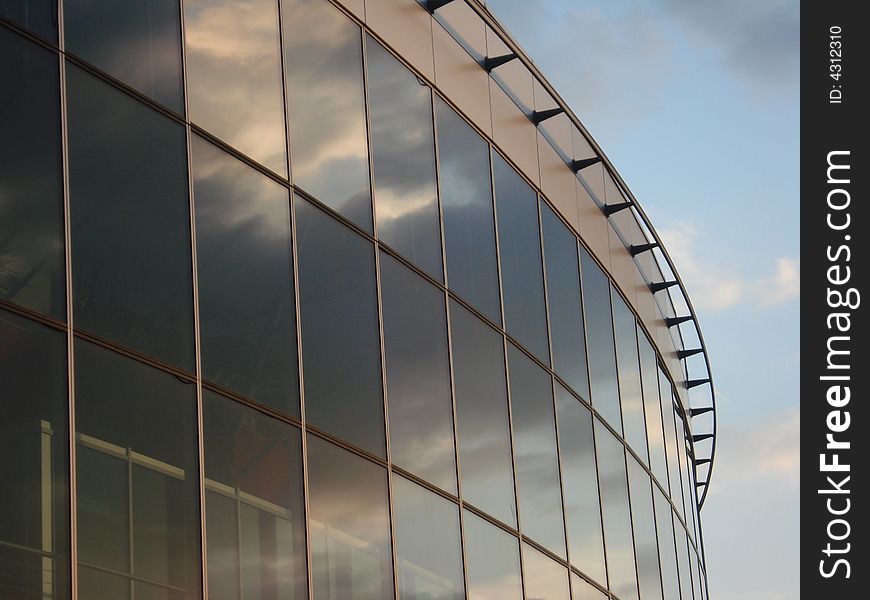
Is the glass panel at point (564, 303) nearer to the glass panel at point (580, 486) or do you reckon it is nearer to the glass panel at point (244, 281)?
the glass panel at point (580, 486)

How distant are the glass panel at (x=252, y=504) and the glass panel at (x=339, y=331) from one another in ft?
3.00

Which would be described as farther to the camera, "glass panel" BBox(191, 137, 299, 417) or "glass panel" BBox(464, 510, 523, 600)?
"glass panel" BBox(464, 510, 523, 600)

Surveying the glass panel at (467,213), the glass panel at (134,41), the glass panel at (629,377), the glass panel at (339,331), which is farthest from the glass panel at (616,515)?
the glass panel at (134,41)

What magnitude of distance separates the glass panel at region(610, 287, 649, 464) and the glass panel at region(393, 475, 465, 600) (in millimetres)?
9034

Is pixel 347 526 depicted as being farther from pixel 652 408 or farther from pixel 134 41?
pixel 652 408

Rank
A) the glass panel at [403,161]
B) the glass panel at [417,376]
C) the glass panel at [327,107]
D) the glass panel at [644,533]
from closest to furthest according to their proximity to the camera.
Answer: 1. the glass panel at [327,107]
2. the glass panel at [417,376]
3. the glass panel at [403,161]
4. the glass panel at [644,533]

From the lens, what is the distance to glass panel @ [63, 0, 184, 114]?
482 inches

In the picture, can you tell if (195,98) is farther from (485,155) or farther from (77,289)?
(485,155)

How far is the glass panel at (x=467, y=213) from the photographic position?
19125 millimetres

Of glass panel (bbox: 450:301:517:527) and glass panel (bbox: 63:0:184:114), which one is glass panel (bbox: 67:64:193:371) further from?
glass panel (bbox: 450:301:517:527)

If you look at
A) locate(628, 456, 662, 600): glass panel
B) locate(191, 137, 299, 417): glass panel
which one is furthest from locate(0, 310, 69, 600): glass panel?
locate(628, 456, 662, 600): glass panel

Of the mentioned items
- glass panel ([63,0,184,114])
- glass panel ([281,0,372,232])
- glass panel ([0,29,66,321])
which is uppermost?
glass panel ([281,0,372,232])

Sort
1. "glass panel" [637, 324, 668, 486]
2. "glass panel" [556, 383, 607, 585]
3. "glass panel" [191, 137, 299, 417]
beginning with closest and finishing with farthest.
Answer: "glass panel" [191, 137, 299, 417] < "glass panel" [556, 383, 607, 585] < "glass panel" [637, 324, 668, 486]
